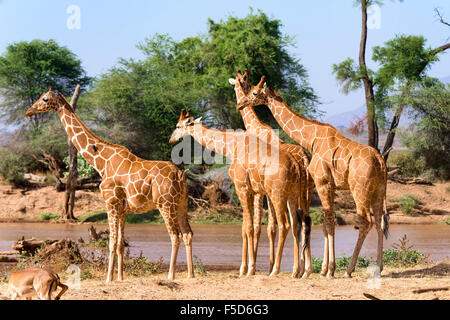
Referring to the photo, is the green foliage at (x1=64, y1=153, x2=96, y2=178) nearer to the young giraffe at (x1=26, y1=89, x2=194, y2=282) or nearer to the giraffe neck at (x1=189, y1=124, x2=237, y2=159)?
the giraffe neck at (x1=189, y1=124, x2=237, y2=159)

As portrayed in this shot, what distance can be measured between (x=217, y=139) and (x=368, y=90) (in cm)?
2229

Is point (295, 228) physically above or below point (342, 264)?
above

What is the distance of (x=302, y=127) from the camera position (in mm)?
12219

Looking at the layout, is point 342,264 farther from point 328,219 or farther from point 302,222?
point 302,222

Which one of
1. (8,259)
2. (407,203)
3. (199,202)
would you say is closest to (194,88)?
(199,202)

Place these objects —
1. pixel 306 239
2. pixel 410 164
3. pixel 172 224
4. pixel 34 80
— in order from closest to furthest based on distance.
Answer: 1. pixel 172 224
2. pixel 306 239
3. pixel 410 164
4. pixel 34 80

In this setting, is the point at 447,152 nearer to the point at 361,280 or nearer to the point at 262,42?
the point at 262,42

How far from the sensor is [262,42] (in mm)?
31234

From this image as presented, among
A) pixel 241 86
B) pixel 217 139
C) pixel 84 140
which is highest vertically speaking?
pixel 241 86

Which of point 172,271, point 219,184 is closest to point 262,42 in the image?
point 219,184

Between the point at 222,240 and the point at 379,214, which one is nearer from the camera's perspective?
the point at 379,214

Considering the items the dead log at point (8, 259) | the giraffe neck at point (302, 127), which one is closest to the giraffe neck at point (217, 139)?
the giraffe neck at point (302, 127)

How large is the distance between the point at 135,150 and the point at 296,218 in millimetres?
18590

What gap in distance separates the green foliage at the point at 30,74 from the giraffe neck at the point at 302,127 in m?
24.7
